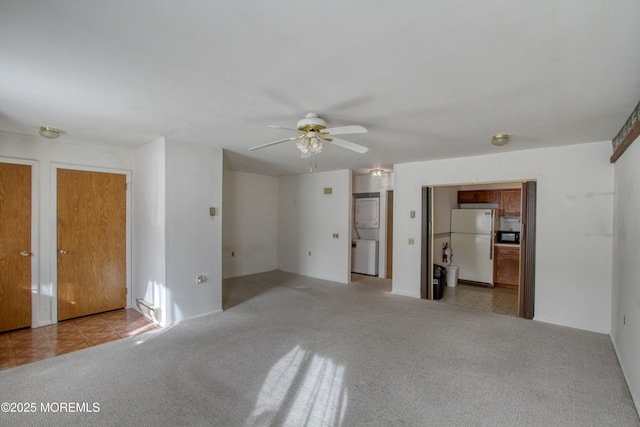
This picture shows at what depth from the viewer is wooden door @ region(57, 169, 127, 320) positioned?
3873 mm

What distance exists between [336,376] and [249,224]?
184 inches

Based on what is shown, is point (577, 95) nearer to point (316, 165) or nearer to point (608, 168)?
point (608, 168)

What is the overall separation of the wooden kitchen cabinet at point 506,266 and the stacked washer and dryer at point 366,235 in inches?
93.4

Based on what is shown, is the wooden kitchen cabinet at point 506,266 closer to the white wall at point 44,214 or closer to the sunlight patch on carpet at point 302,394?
the sunlight patch on carpet at point 302,394

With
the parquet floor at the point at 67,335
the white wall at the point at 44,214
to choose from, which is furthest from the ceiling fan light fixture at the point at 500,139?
the white wall at the point at 44,214

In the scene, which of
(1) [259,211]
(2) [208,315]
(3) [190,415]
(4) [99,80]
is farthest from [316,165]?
(3) [190,415]

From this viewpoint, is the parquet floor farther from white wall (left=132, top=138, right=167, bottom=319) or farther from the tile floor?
the tile floor

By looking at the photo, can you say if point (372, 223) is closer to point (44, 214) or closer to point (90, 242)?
point (90, 242)

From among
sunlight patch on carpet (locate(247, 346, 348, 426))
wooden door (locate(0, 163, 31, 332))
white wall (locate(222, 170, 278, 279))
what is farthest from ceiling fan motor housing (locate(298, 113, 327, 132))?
white wall (locate(222, 170, 278, 279))

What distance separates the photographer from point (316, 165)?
5508mm

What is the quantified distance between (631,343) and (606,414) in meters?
0.72

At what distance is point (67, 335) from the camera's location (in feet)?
11.2

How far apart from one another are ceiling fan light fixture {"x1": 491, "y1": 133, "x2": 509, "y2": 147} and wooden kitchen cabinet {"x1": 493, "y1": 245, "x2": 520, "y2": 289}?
10.1ft

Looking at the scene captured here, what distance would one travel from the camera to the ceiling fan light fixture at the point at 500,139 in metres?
3.32
